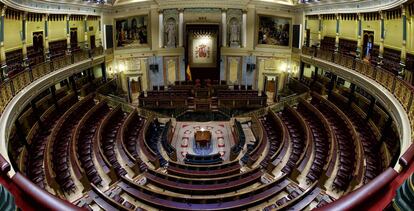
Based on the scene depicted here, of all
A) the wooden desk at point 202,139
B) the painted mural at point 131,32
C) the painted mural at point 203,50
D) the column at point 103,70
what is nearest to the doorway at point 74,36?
the column at point 103,70

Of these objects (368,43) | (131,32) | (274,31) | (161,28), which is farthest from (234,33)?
(368,43)

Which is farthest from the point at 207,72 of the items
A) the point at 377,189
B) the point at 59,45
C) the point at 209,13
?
the point at 377,189

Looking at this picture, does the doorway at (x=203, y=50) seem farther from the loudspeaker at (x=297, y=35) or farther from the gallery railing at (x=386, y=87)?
the gallery railing at (x=386, y=87)

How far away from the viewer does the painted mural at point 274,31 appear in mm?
21828

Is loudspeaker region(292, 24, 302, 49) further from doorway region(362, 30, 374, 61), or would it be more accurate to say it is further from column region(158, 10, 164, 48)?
column region(158, 10, 164, 48)

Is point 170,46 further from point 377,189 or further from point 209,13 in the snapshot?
point 377,189

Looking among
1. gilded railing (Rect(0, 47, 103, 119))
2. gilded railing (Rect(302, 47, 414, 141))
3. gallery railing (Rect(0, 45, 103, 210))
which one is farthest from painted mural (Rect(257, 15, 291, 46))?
gilded railing (Rect(0, 47, 103, 119))

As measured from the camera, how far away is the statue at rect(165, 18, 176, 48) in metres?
21.5

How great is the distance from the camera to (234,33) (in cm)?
2172

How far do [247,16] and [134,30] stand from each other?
910cm

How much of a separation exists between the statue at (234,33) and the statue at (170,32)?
4572mm

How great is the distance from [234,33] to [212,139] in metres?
10.1

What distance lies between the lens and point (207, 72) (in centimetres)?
2192

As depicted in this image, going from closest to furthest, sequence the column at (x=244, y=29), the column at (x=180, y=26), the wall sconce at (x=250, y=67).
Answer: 1. the column at (x=180, y=26)
2. the column at (x=244, y=29)
3. the wall sconce at (x=250, y=67)
